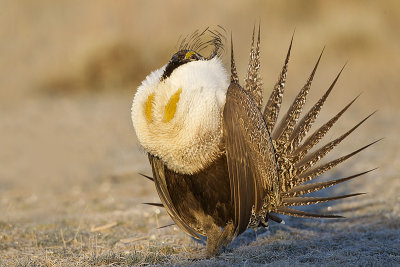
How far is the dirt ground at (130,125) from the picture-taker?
360 centimetres

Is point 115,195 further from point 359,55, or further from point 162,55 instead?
point 359,55

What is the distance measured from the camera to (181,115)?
2.82 m

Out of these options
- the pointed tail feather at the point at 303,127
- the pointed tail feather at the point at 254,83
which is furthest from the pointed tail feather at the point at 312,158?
the pointed tail feather at the point at 254,83

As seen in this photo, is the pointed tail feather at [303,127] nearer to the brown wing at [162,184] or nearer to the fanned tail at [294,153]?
the fanned tail at [294,153]

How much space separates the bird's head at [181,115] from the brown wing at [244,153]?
0.08 metres

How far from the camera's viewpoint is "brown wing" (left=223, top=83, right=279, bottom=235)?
285 centimetres

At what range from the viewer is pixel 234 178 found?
2.85 meters

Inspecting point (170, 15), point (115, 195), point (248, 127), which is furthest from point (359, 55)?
point (248, 127)

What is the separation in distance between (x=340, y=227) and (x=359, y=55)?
8.63 m

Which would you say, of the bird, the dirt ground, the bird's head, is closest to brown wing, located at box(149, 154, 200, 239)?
the bird

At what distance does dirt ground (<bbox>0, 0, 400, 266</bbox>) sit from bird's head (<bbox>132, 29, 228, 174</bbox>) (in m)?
0.33

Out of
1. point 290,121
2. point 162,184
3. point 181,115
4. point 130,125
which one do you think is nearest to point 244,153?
point 181,115

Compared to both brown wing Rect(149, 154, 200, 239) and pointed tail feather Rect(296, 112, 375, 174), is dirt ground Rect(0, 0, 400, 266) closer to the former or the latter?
brown wing Rect(149, 154, 200, 239)

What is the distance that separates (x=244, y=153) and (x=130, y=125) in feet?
19.9
